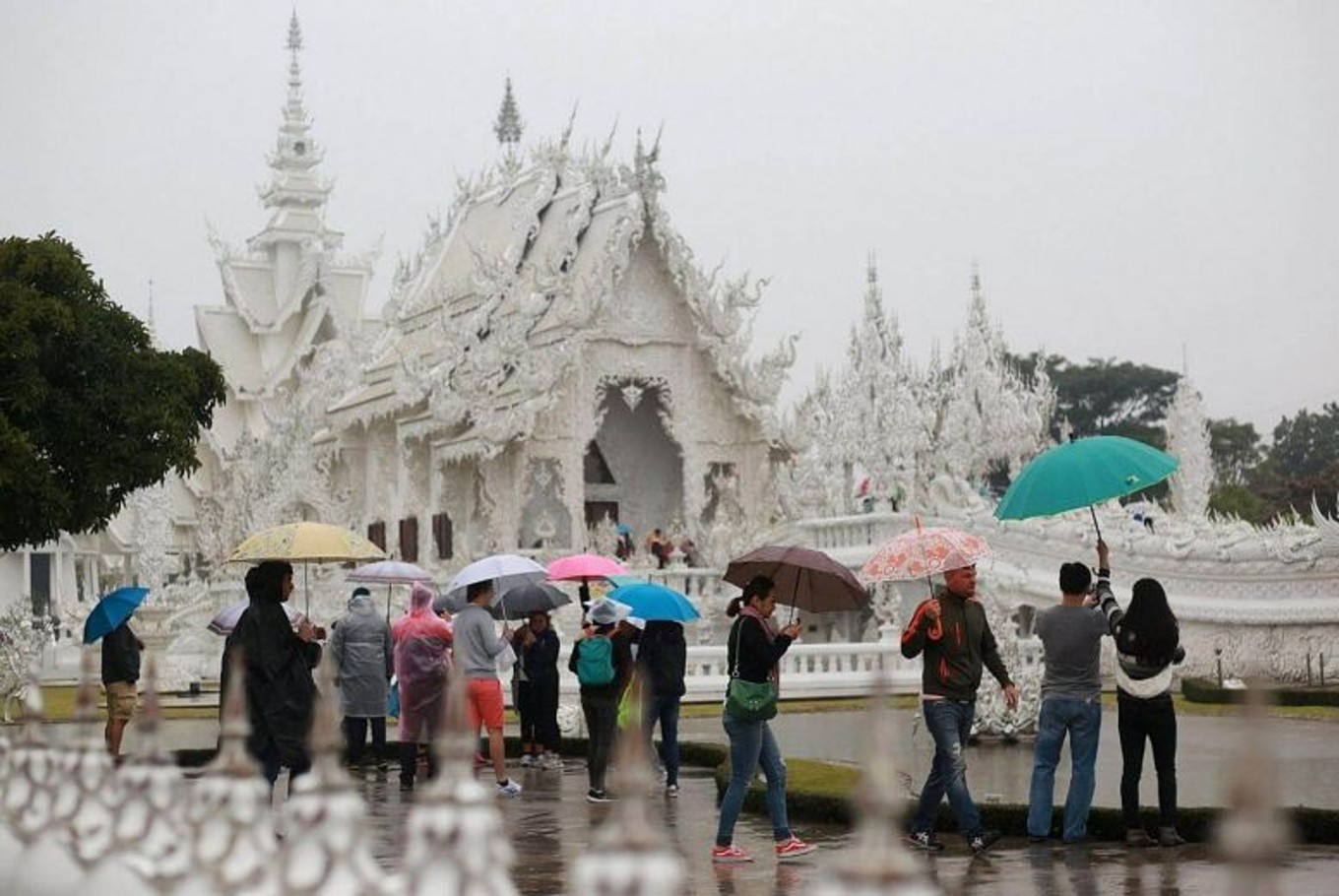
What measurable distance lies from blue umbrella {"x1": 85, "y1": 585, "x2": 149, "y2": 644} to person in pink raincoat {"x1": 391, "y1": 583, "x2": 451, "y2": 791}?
3132 millimetres

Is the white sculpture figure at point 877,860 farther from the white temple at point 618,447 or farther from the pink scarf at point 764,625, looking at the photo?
the white temple at point 618,447

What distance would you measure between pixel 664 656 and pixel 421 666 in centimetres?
172

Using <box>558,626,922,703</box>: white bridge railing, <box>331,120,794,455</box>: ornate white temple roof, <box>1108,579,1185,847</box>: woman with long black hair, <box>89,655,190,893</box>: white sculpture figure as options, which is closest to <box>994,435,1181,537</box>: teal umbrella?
<box>1108,579,1185,847</box>: woman with long black hair

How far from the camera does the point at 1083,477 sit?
11758mm

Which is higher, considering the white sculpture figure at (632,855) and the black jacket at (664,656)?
the black jacket at (664,656)

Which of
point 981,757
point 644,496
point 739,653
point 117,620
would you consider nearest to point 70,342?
point 117,620

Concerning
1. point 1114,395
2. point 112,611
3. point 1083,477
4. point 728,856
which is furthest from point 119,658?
point 1114,395

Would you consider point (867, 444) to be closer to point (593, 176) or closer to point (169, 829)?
point (593, 176)

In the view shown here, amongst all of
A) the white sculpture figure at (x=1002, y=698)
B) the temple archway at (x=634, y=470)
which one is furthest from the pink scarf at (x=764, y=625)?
the temple archway at (x=634, y=470)

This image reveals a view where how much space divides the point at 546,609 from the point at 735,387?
17.2 meters

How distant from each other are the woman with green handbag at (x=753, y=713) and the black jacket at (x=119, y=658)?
7.70 metres

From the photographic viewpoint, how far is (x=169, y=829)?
4.48 metres

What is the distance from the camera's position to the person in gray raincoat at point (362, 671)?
16.1 metres

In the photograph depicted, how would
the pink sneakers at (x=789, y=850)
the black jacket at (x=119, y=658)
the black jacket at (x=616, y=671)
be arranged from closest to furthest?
the pink sneakers at (x=789, y=850)
the black jacket at (x=616, y=671)
the black jacket at (x=119, y=658)
